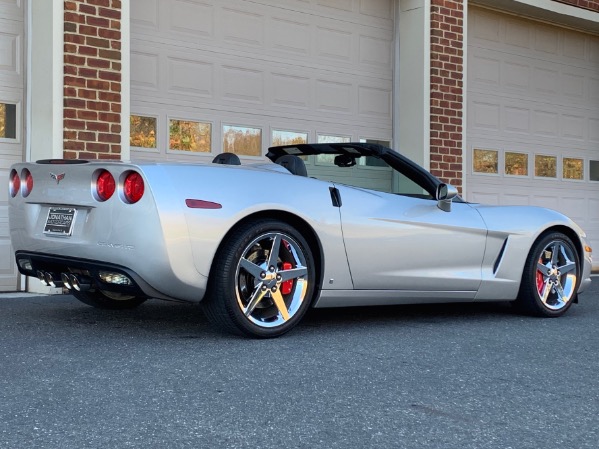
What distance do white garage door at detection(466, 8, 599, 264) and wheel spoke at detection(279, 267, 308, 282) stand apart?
6.31 m

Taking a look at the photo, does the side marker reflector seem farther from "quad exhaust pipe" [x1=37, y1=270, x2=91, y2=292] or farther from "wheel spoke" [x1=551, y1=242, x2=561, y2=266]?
"wheel spoke" [x1=551, y1=242, x2=561, y2=266]

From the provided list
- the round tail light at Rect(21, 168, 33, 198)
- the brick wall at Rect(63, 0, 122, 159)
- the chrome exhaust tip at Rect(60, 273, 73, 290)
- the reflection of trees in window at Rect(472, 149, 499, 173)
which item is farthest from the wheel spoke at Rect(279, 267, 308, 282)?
the reflection of trees in window at Rect(472, 149, 499, 173)

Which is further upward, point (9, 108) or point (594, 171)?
point (9, 108)

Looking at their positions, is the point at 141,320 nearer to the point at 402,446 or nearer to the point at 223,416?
the point at 223,416

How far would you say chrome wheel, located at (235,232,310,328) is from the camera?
4637 millimetres

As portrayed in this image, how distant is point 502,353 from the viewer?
457 centimetres

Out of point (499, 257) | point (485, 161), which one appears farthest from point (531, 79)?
point (499, 257)

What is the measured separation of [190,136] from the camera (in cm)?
832

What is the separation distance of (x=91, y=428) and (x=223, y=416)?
0.47 m

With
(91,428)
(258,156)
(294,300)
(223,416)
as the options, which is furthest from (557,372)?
(258,156)

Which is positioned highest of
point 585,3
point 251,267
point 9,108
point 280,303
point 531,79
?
point 585,3

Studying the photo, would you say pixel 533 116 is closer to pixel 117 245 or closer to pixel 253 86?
pixel 253 86

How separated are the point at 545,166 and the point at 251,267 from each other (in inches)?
317

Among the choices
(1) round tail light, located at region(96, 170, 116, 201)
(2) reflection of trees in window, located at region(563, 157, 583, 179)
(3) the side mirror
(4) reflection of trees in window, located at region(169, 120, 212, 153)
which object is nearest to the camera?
(1) round tail light, located at region(96, 170, 116, 201)
